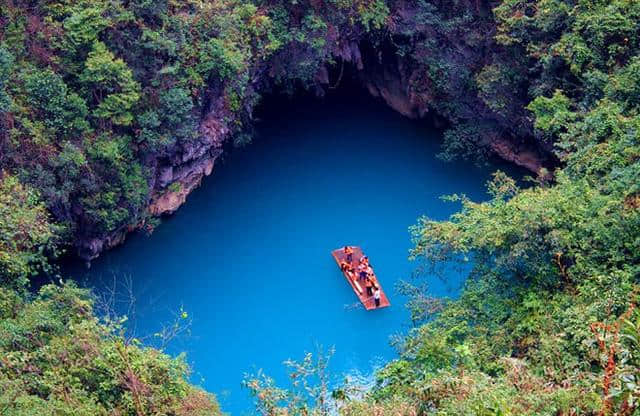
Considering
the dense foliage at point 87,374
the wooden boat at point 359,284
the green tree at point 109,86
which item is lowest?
the dense foliage at point 87,374

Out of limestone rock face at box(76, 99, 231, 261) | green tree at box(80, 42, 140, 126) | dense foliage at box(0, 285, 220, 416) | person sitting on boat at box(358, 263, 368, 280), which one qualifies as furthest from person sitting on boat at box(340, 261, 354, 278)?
dense foliage at box(0, 285, 220, 416)

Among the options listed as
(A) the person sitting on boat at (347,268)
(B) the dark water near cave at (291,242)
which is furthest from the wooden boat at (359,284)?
(B) the dark water near cave at (291,242)

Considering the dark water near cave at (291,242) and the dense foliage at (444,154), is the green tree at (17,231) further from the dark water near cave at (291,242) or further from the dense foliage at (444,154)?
the dark water near cave at (291,242)

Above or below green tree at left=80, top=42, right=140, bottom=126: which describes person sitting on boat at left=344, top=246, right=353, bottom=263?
below

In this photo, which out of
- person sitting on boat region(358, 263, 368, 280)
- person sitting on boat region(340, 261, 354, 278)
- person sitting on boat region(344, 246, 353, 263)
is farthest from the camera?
person sitting on boat region(344, 246, 353, 263)

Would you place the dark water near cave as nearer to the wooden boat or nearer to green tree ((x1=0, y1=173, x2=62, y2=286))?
the wooden boat

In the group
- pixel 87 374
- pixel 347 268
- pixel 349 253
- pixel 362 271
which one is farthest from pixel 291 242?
pixel 87 374
